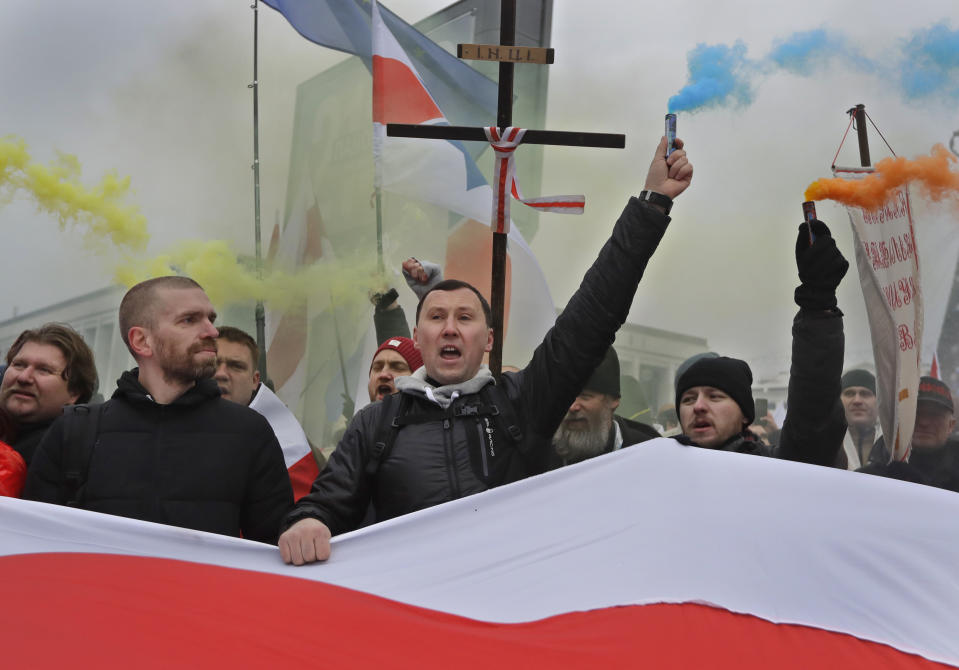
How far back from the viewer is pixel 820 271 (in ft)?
9.09

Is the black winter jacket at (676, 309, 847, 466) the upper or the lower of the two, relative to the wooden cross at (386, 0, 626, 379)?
lower

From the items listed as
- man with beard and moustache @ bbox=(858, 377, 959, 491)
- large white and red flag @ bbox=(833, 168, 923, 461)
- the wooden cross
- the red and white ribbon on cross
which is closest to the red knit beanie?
the wooden cross

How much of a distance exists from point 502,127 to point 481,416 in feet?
8.41

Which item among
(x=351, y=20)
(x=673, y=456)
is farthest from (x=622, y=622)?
(x=351, y=20)

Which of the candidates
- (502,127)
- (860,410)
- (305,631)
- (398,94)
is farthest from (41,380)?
(860,410)

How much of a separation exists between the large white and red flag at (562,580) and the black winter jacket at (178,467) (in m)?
0.16

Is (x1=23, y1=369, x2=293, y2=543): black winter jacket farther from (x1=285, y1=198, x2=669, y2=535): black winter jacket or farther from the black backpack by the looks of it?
the black backpack

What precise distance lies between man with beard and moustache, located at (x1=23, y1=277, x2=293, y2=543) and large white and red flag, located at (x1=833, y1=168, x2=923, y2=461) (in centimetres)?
266

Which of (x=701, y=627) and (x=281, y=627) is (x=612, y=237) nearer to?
(x=701, y=627)

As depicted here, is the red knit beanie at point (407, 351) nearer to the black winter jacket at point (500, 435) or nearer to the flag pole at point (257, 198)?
the black winter jacket at point (500, 435)

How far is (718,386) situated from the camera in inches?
121

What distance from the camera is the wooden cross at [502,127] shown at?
4.56 meters

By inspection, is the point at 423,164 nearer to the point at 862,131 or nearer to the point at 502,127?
the point at 502,127

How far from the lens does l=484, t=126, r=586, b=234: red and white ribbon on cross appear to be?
480 centimetres
